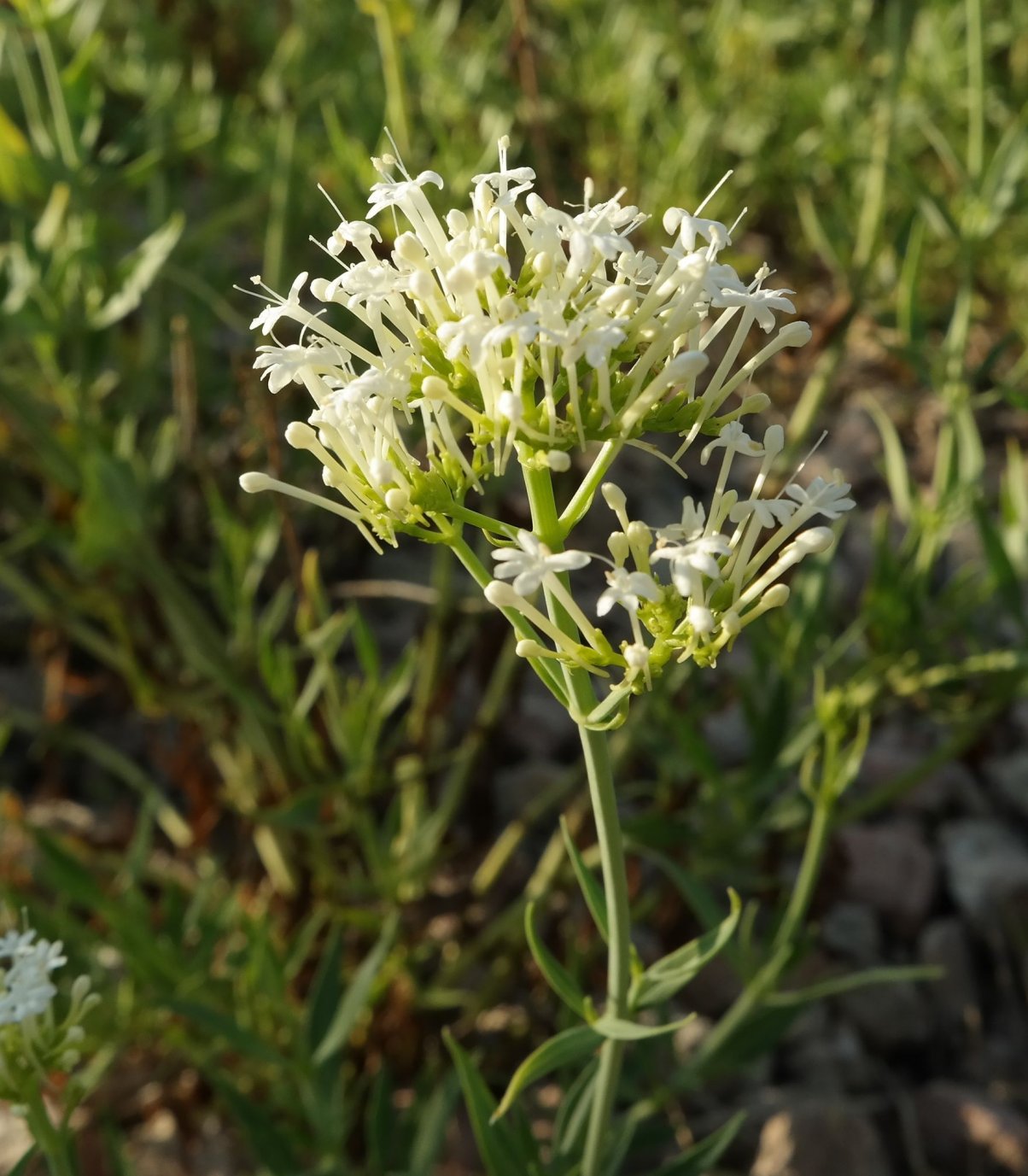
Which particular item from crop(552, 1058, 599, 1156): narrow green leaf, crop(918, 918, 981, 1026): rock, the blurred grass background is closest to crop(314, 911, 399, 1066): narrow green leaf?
the blurred grass background

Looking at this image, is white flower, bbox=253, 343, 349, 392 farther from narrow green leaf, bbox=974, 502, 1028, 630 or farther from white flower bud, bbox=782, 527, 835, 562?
narrow green leaf, bbox=974, 502, 1028, 630

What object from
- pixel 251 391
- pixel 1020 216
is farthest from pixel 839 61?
pixel 251 391

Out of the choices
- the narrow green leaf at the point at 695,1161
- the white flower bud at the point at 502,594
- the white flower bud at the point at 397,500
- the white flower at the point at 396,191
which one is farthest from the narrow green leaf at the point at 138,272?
the narrow green leaf at the point at 695,1161

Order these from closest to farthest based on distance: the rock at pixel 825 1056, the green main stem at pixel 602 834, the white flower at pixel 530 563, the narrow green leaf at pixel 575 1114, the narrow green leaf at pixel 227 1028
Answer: the white flower at pixel 530 563 → the green main stem at pixel 602 834 → the narrow green leaf at pixel 575 1114 → the narrow green leaf at pixel 227 1028 → the rock at pixel 825 1056

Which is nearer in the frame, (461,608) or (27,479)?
(461,608)

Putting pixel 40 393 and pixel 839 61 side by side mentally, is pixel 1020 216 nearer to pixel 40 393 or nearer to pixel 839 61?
pixel 839 61

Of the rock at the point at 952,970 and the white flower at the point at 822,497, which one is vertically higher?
the white flower at the point at 822,497

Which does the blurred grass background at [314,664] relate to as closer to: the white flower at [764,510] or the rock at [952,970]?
the rock at [952,970]
